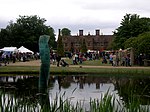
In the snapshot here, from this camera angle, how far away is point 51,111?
7969 mm

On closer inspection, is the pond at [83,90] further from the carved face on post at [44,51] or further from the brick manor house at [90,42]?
the brick manor house at [90,42]

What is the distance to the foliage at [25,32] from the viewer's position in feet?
310

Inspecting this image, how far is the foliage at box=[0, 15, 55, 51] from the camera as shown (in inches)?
3725

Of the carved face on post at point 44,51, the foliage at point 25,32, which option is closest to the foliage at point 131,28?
the foliage at point 25,32

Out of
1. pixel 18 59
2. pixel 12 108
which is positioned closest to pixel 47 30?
pixel 18 59

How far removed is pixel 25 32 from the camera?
9612 centimetres

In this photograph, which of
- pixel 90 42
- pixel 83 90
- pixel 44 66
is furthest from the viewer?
pixel 90 42

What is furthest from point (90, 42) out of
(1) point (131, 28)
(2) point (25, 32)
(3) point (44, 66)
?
(3) point (44, 66)

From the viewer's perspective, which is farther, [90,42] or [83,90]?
[90,42]

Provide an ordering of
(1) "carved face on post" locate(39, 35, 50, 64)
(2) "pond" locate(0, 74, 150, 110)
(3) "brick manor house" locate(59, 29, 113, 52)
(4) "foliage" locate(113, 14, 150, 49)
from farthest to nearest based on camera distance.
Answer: (3) "brick manor house" locate(59, 29, 113, 52) → (4) "foliage" locate(113, 14, 150, 49) → (1) "carved face on post" locate(39, 35, 50, 64) → (2) "pond" locate(0, 74, 150, 110)

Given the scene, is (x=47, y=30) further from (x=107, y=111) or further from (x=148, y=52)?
(x=107, y=111)

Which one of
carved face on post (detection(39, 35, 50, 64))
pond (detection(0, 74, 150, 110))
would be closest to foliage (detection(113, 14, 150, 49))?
pond (detection(0, 74, 150, 110))

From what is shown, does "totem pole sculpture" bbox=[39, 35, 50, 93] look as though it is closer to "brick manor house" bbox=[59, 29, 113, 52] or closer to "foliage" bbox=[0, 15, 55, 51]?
"foliage" bbox=[0, 15, 55, 51]

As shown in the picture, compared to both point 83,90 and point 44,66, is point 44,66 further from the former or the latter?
point 83,90
